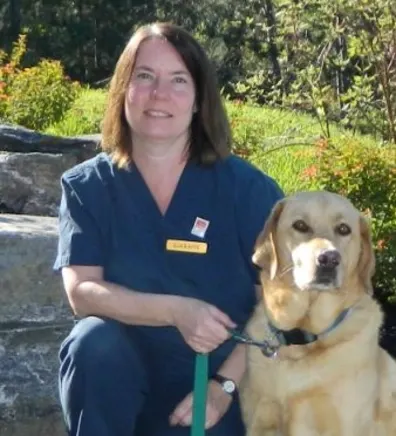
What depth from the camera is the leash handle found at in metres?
2.82

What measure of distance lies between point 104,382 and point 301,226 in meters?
0.71

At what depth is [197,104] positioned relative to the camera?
3119 mm

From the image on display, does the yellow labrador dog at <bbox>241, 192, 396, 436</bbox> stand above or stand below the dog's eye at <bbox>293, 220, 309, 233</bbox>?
below

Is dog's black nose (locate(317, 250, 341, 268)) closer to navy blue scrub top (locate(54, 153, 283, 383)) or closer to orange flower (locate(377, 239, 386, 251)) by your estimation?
navy blue scrub top (locate(54, 153, 283, 383))

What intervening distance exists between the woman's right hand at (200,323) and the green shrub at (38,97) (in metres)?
6.53

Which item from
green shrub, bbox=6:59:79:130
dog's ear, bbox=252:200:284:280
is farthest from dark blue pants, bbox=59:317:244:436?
green shrub, bbox=6:59:79:130

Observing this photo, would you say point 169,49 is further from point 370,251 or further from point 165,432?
point 165,432

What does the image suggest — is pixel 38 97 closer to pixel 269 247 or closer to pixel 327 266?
pixel 269 247

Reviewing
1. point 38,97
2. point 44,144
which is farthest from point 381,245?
point 38,97

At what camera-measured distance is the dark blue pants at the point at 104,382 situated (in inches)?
113

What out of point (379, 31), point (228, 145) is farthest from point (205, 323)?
point (379, 31)

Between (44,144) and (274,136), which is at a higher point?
(44,144)

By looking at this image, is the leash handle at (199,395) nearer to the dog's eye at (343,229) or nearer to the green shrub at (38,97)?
the dog's eye at (343,229)

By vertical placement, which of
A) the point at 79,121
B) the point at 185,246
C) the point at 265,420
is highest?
the point at 185,246
